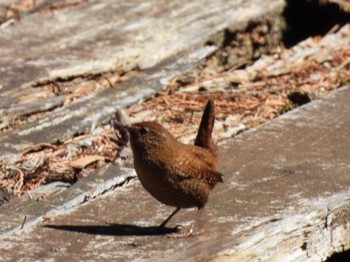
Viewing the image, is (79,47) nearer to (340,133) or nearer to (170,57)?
(170,57)

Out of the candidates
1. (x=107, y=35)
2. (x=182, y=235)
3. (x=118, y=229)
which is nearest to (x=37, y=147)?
(x=118, y=229)

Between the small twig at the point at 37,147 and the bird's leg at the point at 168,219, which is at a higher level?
the small twig at the point at 37,147

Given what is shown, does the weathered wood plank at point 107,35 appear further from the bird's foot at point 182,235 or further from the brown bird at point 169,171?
the bird's foot at point 182,235

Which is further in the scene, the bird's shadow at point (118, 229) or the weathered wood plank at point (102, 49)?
the weathered wood plank at point (102, 49)

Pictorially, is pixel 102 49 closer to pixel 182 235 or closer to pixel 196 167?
pixel 196 167

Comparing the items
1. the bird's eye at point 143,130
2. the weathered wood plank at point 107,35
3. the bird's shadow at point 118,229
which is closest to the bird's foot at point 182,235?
the bird's shadow at point 118,229

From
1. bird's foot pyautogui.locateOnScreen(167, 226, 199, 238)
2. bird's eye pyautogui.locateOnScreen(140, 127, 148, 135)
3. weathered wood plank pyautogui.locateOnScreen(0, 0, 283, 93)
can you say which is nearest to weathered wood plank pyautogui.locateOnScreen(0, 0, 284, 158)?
weathered wood plank pyautogui.locateOnScreen(0, 0, 283, 93)

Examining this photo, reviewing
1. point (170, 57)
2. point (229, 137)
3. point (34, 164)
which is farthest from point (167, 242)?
point (170, 57)
